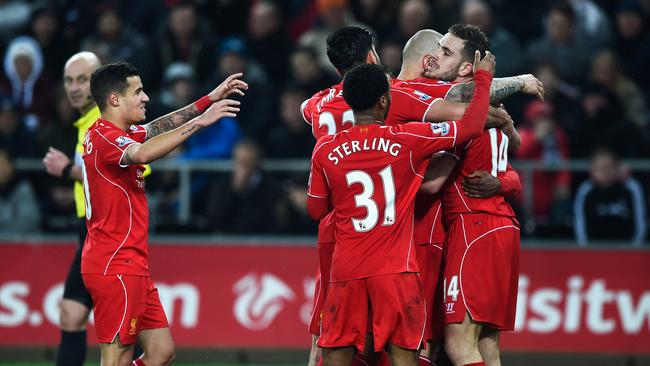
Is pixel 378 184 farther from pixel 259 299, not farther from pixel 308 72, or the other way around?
pixel 308 72

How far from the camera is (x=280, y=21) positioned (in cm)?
1602

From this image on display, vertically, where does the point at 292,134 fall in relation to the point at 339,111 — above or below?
above

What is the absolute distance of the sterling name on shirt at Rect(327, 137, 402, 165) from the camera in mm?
7816

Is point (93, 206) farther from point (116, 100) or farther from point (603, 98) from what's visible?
point (603, 98)

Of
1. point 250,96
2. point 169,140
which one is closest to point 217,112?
point 169,140

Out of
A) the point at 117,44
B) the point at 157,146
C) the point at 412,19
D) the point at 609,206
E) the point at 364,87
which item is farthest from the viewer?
the point at 117,44

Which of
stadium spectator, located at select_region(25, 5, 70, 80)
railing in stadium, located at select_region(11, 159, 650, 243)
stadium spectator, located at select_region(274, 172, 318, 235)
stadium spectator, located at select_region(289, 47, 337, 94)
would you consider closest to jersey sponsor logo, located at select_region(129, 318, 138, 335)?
railing in stadium, located at select_region(11, 159, 650, 243)

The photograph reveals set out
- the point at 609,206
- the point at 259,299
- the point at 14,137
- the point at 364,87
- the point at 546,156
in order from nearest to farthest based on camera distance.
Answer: the point at 364,87, the point at 259,299, the point at 609,206, the point at 546,156, the point at 14,137

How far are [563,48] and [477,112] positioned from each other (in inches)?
312

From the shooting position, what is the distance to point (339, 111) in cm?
862

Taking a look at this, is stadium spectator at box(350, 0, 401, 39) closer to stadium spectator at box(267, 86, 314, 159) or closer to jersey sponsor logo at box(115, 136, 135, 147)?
stadium spectator at box(267, 86, 314, 159)

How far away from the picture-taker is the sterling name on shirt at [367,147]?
7816 millimetres

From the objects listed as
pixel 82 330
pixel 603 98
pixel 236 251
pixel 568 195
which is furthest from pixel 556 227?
pixel 82 330

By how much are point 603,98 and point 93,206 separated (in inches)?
316
